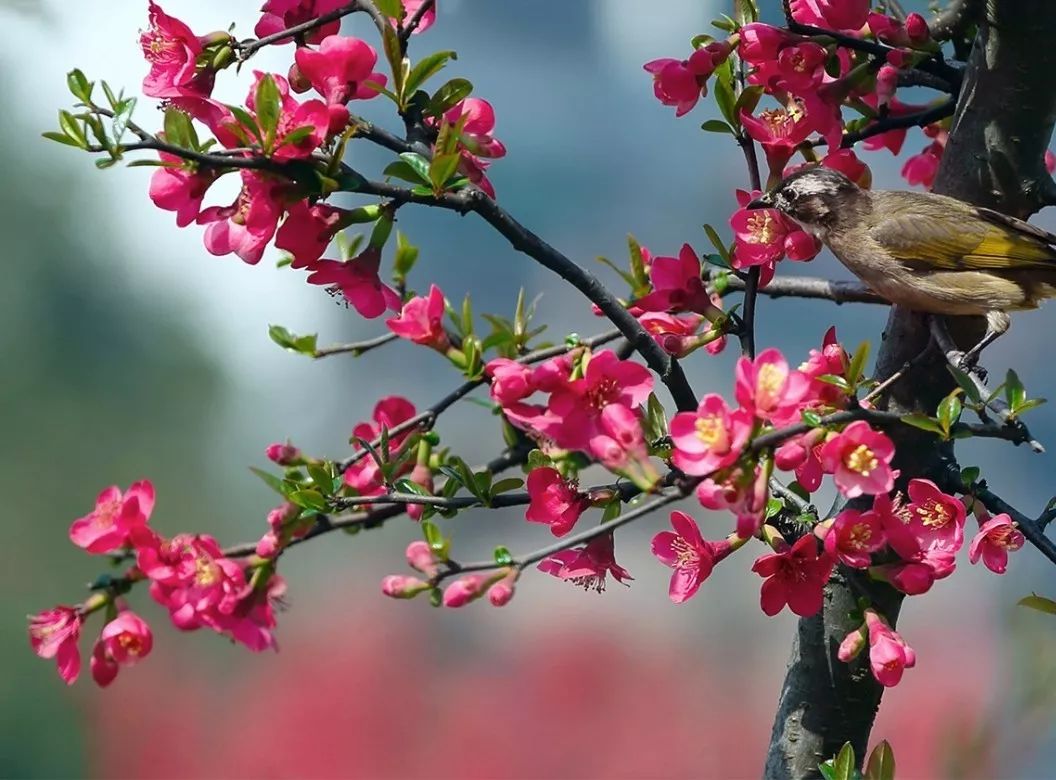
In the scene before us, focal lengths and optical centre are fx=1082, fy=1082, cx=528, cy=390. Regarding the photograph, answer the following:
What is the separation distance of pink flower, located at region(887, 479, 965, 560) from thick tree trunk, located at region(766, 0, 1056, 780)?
0.30 ft

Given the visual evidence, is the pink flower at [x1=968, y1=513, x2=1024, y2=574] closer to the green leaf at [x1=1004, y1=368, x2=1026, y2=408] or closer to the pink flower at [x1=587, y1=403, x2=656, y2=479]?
the green leaf at [x1=1004, y1=368, x2=1026, y2=408]

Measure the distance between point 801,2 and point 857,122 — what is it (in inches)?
4.1

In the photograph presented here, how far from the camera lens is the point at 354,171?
1.99ft

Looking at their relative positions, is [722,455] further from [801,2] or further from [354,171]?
[801,2]

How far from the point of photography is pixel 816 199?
33.6 inches

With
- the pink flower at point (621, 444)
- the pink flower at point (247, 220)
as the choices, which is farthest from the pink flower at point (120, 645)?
the pink flower at point (621, 444)

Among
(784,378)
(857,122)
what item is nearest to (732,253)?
(857,122)

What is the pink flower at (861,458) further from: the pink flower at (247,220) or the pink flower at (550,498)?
the pink flower at (247,220)

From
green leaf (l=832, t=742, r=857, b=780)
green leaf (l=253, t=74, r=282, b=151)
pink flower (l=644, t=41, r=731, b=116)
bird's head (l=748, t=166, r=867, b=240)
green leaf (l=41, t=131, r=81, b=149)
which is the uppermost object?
pink flower (l=644, t=41, r=731, b=116)

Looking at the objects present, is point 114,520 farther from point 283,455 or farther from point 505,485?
point 505,485

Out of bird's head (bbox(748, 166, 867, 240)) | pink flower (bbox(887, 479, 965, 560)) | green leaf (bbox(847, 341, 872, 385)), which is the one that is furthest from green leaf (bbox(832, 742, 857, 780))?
bird's head (bbox(748, 166, 867, 240))

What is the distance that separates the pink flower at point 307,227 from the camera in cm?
65

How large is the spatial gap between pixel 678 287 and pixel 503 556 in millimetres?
255

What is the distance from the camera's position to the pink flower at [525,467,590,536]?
0.66 m
